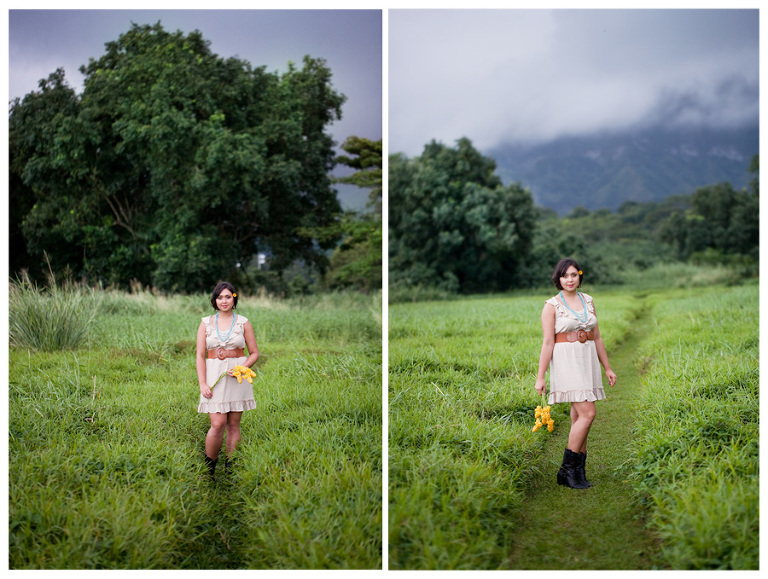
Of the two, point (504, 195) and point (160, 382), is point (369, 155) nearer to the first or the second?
point (160, 382)

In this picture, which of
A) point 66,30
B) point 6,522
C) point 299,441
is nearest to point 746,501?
point 299,441

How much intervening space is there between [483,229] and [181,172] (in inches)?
258

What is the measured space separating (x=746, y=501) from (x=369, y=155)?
4.53 m

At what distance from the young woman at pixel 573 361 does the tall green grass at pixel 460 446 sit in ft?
0.77

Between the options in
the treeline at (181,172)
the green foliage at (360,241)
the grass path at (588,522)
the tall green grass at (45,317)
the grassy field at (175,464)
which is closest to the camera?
the grass path at (588,522)

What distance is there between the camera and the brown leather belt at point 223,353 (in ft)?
10.6

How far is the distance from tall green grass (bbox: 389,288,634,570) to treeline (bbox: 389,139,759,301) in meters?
5.99

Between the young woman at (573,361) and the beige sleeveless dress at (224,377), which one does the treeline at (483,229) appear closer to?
the beige sleeveless dress at (224,377)

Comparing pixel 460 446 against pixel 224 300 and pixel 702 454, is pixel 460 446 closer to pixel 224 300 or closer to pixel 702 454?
pixel 702 454

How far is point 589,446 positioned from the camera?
358cm

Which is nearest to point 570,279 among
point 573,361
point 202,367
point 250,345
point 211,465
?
point 573,361

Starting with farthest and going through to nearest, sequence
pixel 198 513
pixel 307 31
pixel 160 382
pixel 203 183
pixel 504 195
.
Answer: pixel 504 195, pixel 203 183, pixel 307 31, pixel 160 382, pixel 198 513

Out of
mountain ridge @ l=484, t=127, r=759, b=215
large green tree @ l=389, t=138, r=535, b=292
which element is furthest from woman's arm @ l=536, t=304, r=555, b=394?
mountain ridge @ l=484, t=127, r=759, b=215

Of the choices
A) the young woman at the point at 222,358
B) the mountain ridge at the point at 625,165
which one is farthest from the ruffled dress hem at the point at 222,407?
the mountain ridge at the point at 625,165
